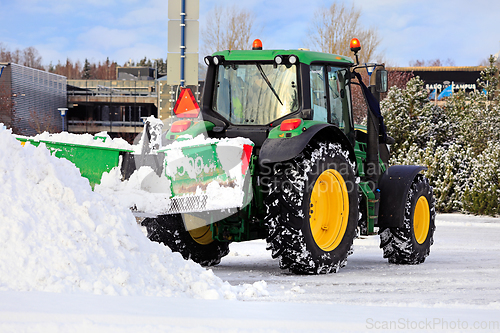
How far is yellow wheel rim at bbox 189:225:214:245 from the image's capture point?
7231 mm

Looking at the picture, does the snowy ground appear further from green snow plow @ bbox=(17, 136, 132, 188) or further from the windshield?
the windshield

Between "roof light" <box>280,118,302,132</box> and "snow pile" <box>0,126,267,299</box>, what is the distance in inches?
71.7

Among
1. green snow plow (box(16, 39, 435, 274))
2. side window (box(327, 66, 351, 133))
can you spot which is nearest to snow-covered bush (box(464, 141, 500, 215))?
green snow plow (box(16, 39, 435, 274))

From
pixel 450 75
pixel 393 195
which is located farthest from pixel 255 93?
pixel 450 75

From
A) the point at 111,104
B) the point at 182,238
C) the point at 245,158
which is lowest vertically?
the point at 182,238

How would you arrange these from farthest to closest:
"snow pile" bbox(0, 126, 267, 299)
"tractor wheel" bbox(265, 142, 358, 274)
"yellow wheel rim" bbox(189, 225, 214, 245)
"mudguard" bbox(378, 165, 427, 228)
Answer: "mudguard" bbox(378, 165, 427, 228)
"yellow wheel rim" bbox(189, 225, 214, 245)
"tractor wheel" bbox(265, 142, 358, 274)
"snow pile" bbox(0, 126, 267, 299)

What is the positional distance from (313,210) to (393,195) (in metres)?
1.64

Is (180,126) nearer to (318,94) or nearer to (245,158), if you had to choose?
(245,158)

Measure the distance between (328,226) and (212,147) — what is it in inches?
64.7

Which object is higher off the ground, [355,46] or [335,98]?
[355,46]

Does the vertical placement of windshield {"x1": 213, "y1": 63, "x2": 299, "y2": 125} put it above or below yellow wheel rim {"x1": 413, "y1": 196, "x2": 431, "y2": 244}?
above

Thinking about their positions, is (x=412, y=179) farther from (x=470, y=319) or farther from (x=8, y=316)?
(x=8, y=316)

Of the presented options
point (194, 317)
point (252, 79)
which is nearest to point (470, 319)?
point (194, 317)

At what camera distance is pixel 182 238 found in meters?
7.14
